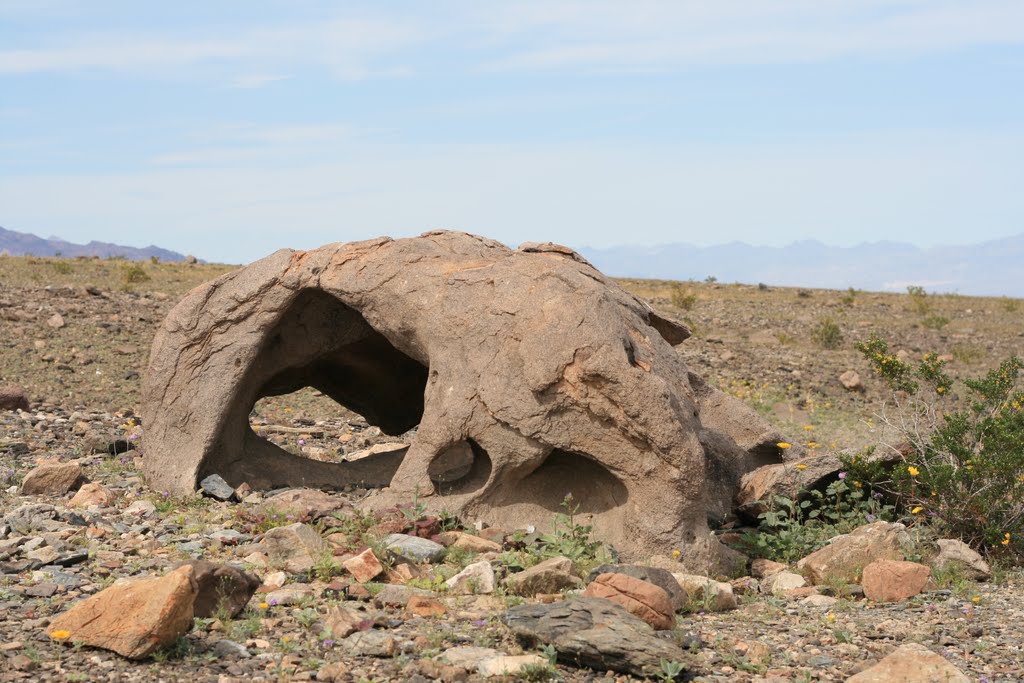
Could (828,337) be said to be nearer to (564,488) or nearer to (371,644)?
(564,488)

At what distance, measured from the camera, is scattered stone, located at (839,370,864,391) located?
19.2m

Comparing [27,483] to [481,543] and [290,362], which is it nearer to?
[290,362]

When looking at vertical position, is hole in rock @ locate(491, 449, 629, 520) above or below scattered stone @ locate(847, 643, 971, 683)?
above

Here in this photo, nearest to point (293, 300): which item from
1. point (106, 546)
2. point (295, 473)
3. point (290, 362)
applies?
point (290, 362)

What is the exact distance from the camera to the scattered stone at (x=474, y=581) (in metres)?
7.23

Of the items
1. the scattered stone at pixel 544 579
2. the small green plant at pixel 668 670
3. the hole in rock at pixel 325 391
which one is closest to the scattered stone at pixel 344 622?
the scattered stone at pixel 544 579

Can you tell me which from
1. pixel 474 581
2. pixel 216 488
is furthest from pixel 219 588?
pixel 216 488

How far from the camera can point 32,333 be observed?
1808 centimetres

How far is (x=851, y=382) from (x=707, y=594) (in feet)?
42.2

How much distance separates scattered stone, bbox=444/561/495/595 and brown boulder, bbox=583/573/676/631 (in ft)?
2.53

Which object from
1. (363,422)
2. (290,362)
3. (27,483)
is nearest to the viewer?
(27,483)

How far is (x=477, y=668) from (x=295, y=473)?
16.6 feet

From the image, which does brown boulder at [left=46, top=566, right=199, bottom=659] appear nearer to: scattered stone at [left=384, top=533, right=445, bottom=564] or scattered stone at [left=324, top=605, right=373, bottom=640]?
scattered stone at [left=324, top=605, right=373, bottom=640]

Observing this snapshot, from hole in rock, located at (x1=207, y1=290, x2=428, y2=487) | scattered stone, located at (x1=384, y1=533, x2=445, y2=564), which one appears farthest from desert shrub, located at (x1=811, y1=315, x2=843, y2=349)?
scattered stone, located at (x1=384, y1=533, x2=445, y2=564)
